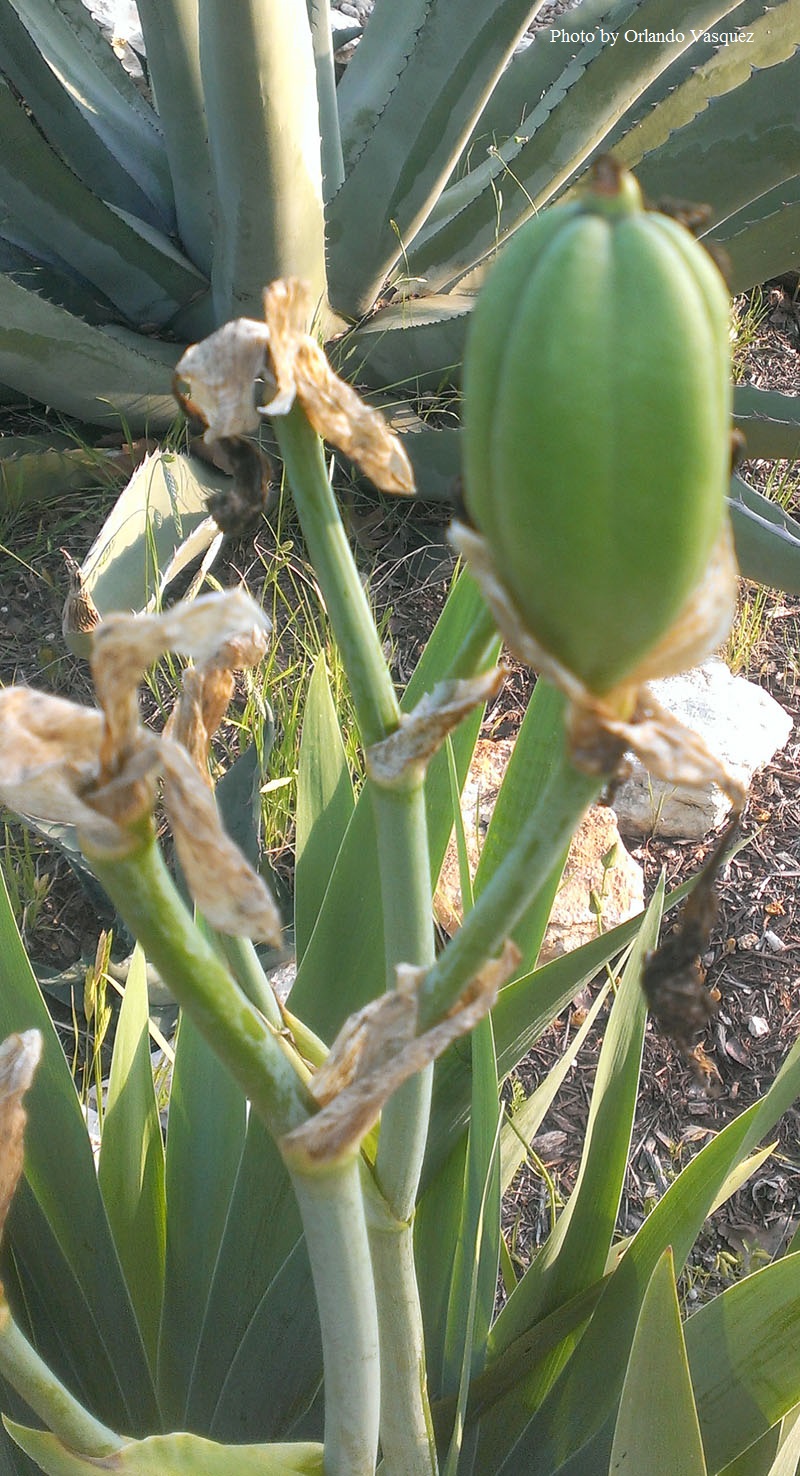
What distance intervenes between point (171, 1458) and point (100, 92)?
2.08 m

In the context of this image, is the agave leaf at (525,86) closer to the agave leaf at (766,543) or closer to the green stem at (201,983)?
the agave leaf at (766,543)

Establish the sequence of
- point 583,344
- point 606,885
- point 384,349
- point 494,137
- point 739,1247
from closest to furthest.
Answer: point 583,344, point 739,1247, point 606,885, point 384,349, point 494,137

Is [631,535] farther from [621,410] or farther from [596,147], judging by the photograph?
[596,147]

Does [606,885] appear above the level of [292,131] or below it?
below

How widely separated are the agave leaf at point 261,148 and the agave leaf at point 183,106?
0.14m

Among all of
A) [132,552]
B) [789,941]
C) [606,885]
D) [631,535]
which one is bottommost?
[789,941]

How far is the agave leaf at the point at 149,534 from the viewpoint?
1.38 meters

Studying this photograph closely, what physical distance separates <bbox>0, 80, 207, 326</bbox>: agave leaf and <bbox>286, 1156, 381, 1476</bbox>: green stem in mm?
1663

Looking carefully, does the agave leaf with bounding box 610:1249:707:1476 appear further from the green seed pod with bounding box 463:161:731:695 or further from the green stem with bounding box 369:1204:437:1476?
the green seed pod with bounding box 463:161:731:695

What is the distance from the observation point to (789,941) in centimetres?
140

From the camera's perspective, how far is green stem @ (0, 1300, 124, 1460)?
14.6 inches

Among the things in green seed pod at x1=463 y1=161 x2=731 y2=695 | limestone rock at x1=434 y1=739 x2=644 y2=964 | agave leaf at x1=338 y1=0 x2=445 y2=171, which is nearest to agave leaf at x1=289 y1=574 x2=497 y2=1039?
green seed pod at x1=463 y1=161 x2=731 y2=695

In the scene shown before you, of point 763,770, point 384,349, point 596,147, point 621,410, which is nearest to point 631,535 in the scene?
point 621,410

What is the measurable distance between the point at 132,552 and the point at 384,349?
546mm
